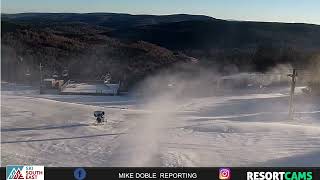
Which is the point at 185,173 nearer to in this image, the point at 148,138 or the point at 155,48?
the point at 148,138

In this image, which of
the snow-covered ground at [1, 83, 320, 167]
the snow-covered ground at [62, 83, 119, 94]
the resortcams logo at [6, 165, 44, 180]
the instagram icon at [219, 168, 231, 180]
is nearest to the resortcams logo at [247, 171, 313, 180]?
the instagram icon at [219, 168, 231, 180]

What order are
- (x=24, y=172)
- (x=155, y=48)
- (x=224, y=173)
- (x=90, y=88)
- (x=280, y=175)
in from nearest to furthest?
(x=280, y=175), (x=224, y=173), (x=24, y=172), (x=90, y=88), (x=155, y=48)

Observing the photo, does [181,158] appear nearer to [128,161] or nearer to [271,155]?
[128,161]

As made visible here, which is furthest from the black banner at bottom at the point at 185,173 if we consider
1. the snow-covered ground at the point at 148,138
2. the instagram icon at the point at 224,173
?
the snow-covered ground at the point at 148,138

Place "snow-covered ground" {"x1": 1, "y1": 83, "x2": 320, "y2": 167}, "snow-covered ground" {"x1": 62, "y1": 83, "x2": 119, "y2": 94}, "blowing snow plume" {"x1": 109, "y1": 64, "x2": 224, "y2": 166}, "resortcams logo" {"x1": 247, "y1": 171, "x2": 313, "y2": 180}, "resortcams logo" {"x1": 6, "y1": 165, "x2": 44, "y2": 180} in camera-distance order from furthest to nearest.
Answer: "snow-covered ground" {"x1": 62, "y1": 83, "x2": 119, "y2": 94}, "blowing snow plume" {"x1": 109, "y1": 64, "x2": 224, "y2": 166}, "snow-covered ground" {"x1": 1, "y1": 83, "x2": 320, "y2": 167}, "resortcams logo" {"x1": 6, "y1": 165, "x2": 44, "y2": 180}, "resortcams logo" {"x1": 247, "y1": 171, "x2": 313, "y2": 180}

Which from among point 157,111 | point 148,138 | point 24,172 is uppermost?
point 24,172

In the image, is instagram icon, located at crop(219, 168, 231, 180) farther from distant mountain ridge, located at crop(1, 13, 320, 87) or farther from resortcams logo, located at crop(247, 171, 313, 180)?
distant mountain ridge, located at crop(1, 13, 320, 87)

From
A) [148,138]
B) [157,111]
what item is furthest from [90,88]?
[148,138]
